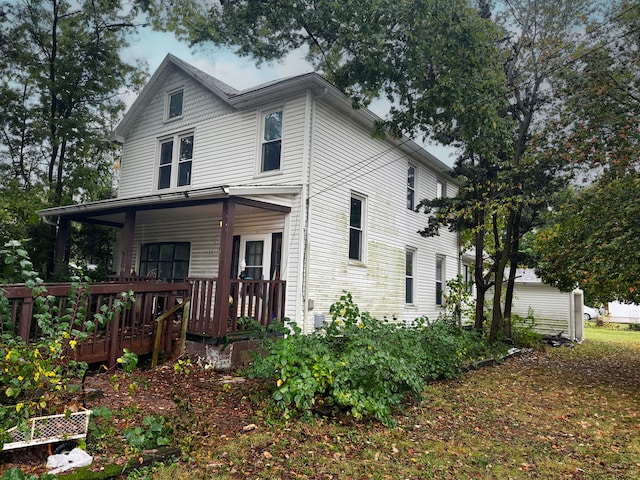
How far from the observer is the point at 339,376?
213 inches

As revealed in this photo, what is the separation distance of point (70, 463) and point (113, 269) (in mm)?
11528

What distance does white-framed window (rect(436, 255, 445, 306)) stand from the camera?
15.3m

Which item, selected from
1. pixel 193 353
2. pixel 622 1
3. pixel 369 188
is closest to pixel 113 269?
pixel 193 353

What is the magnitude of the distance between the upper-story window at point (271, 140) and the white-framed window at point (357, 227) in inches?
92.3

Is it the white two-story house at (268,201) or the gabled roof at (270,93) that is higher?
the gabled roof at (270,93)

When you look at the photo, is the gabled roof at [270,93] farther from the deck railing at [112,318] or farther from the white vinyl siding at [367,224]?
the deck railing at [112,318]

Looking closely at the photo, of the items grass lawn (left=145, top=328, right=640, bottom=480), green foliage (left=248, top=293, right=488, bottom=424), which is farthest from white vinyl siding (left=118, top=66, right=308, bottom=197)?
grass lawn (left=145, top=328, right=640, bottom=480)

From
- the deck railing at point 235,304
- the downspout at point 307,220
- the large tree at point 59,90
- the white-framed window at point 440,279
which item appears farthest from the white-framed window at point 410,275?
the large tree at point 59,90

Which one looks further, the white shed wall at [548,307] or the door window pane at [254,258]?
the white shed wall at [548,307]

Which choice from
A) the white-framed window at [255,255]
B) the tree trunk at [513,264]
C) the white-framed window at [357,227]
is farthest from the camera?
the tree trunk at [513,264]

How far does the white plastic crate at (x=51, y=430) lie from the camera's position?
3.38 m

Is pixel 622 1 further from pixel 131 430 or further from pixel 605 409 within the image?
pixel 131 430

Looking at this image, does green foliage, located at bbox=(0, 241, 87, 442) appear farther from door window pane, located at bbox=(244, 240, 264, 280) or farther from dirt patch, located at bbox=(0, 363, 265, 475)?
door window pane, located at bbox=(244, 240, 264, 280)

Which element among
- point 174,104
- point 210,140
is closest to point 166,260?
point 210,140
